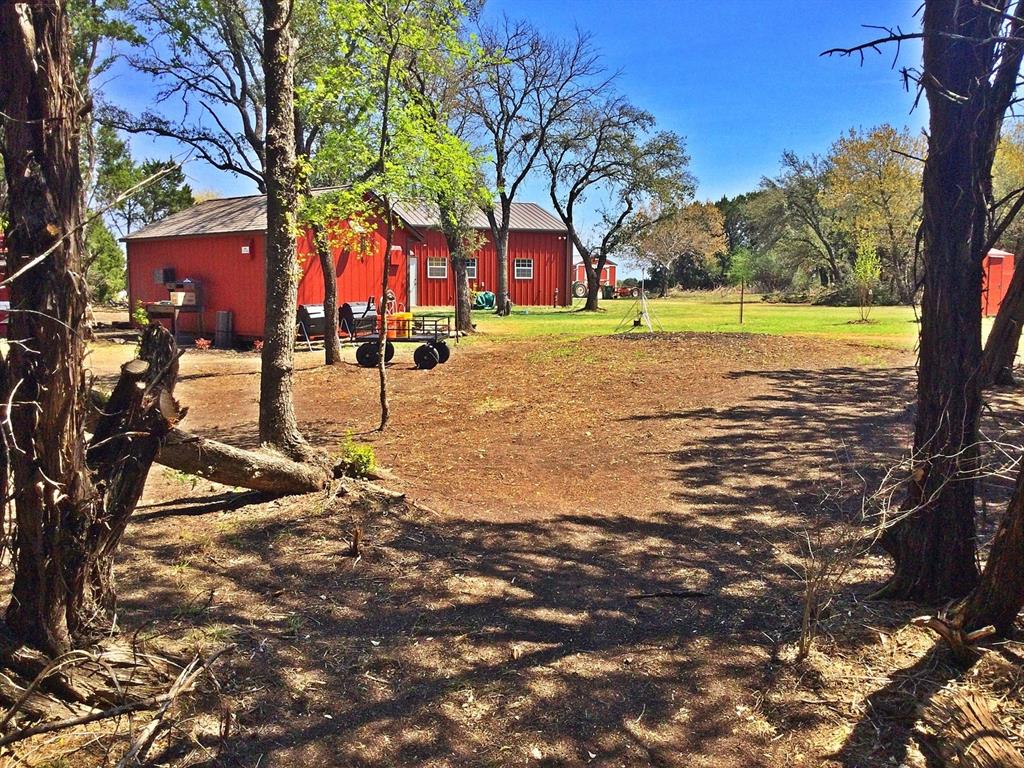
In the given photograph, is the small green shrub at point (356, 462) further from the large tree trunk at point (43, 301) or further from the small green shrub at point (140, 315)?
the small green shrub at point (140, 315)

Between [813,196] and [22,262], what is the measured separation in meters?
49.9

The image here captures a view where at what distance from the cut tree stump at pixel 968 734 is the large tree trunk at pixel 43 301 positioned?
315cm

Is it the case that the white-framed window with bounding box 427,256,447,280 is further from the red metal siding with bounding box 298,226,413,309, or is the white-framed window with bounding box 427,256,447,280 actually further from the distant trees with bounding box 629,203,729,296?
the distant trees with bounding box 629,203,729,296

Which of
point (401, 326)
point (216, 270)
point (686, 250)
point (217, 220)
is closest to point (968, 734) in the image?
point (401, 326)

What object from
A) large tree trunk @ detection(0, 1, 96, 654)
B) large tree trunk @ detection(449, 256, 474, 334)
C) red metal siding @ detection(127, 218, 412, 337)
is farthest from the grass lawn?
large tree trunk @ detection(0, 1, 96, 654)

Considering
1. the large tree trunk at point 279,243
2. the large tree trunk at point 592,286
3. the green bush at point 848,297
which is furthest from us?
the green bush at point 848,297

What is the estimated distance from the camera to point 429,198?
9727 mm

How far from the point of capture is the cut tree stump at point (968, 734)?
2.50 metres

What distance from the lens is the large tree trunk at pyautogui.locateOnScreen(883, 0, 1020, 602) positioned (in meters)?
3.70

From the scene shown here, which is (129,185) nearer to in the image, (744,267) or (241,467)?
(241,467)

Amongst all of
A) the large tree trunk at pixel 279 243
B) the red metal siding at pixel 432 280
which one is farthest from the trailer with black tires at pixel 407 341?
the red metal siding at pixel 432 280

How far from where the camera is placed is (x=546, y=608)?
4117mm

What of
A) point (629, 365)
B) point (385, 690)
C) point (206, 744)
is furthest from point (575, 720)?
point (629, 365)

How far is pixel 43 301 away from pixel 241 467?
300cm
